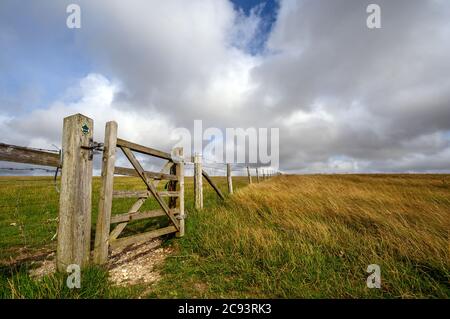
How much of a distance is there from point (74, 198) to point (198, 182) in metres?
4.38

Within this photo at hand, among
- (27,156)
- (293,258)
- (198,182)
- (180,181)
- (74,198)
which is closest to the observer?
(27,156)

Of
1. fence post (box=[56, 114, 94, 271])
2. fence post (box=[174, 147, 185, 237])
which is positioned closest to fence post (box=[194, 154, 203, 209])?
fence post (box=[174, 147, 185, 237])

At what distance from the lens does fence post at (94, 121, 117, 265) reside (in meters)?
3.42

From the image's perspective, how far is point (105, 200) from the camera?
3.45 meters

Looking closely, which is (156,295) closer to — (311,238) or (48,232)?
(311,238)

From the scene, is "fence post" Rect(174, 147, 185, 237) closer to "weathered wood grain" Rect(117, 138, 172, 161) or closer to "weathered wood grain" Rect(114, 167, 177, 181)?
"weathered wood grain" Rect(114, 167, 177, 181)

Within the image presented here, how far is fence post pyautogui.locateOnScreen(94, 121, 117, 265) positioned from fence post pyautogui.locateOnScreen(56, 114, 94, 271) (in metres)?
0.19

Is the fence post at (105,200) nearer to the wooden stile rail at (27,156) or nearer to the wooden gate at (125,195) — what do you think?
the wooden gate at (125,195)

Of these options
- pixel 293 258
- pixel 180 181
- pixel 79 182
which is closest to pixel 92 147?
pixel 79 182

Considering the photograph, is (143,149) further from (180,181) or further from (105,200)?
(180,181)

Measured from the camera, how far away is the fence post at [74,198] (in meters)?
3.02

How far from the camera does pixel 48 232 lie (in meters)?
6.09

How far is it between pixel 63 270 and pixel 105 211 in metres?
0.89

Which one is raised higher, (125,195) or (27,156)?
(27,156)
